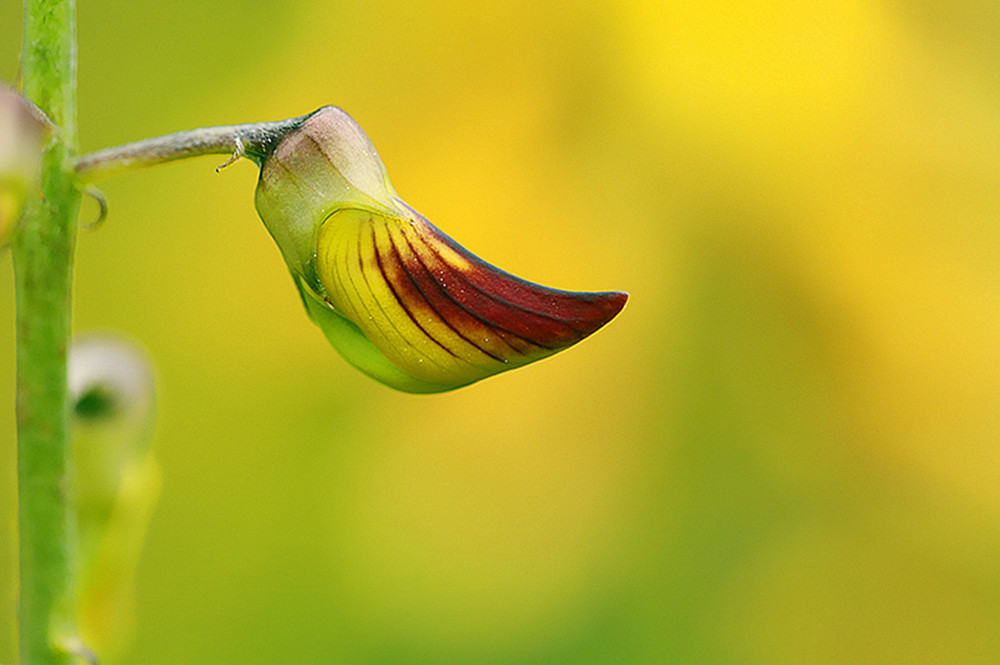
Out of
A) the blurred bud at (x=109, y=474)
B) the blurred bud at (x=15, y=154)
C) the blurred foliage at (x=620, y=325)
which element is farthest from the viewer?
the blurred foliage at (x=620, y=325)

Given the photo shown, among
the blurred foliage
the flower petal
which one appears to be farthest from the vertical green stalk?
the blurred foliage

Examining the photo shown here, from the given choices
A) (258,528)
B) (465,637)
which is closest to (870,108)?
(465,637)

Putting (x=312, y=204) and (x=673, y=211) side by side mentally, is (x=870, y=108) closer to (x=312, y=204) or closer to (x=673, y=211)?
(x=673, y=211)

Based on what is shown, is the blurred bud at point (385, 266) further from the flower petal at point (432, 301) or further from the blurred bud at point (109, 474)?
the blurred bud at point (109, 474)

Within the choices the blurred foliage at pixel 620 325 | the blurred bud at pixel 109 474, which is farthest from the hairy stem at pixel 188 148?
the blurred foliage at pixel 620 325

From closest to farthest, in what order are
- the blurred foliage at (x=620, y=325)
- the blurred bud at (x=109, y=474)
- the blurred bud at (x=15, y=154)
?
the blurred bud at (x=15, y=154), the blurred bud at (x=109, y=474), the blurred foliage at (x=620, y=325)
